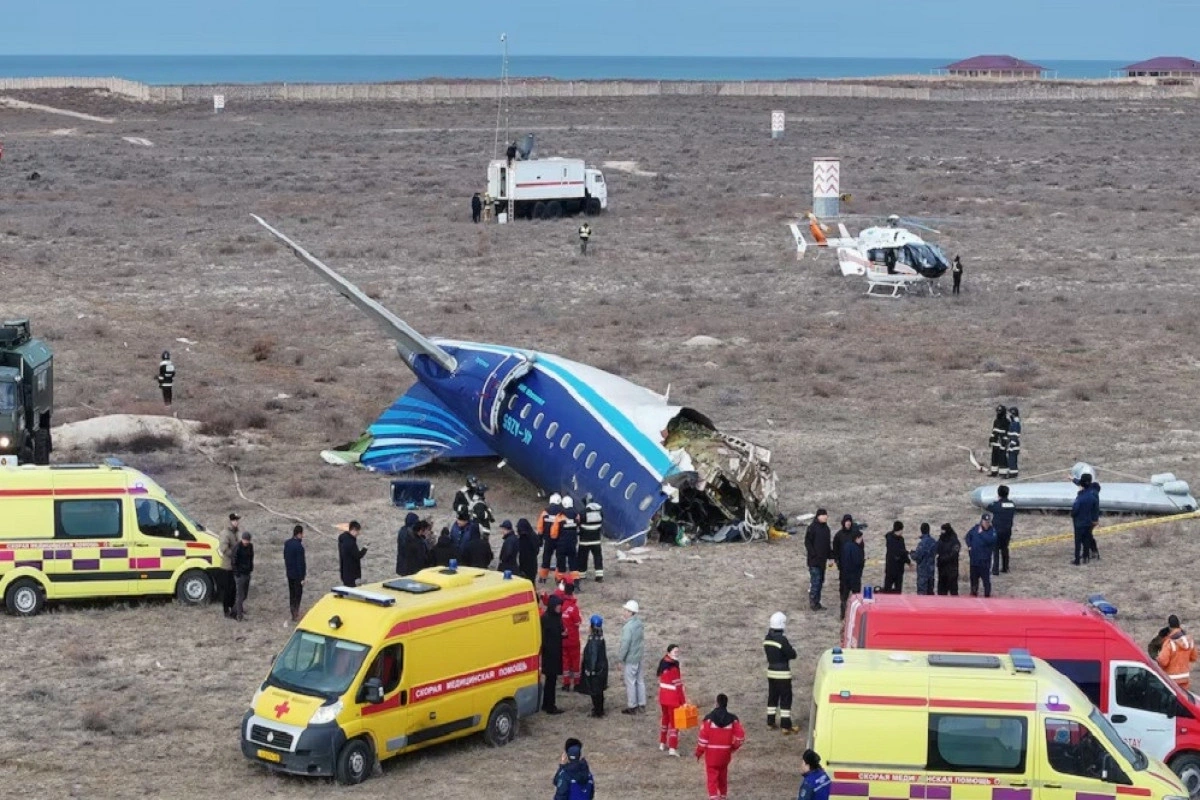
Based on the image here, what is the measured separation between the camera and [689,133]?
11425cm

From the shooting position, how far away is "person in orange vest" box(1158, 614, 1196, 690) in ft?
62.1

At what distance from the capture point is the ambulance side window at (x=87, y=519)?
2281 centimetres

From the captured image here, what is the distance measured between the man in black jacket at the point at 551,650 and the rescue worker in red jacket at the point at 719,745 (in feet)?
9.49

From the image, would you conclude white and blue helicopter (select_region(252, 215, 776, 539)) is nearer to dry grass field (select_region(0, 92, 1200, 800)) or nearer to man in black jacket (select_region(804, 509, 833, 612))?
dry grass field (select_region(0, 92, 1200, 800))

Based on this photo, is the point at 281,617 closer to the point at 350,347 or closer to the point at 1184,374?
the point at 350,347

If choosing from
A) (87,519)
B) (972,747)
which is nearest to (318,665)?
(972,747)

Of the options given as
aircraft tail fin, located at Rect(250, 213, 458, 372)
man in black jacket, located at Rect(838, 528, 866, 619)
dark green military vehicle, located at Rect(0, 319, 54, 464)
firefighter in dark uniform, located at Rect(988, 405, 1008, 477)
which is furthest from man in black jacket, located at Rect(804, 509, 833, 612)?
dark green military vehicle, located at Rect(0, 319, 54, 464)

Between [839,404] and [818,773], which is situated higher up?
[839,404]

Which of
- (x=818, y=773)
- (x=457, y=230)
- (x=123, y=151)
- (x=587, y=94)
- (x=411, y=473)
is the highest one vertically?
(x=587, y=94)

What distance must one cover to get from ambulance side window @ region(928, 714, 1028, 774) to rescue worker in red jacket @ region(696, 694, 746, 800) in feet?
6.58

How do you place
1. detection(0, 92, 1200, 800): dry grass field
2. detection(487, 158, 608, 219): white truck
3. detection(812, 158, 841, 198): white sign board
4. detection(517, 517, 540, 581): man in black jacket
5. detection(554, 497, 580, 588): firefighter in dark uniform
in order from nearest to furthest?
detection(0, 92, 1200, 800): dry grass field, detection(517, 517, 540, 581): man in black jacket, detection(554, 497, 580, 588): firefighter in dark uniform, detection(812, 158, 841, 198): white sign board, detection(487, 158, 608, 219): white truck

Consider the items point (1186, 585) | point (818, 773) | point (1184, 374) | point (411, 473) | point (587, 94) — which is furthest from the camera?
point (587, 94)

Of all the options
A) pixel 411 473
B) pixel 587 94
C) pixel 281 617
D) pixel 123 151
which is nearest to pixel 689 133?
pixel 123 151

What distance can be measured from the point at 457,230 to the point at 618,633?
43393 millimetres
